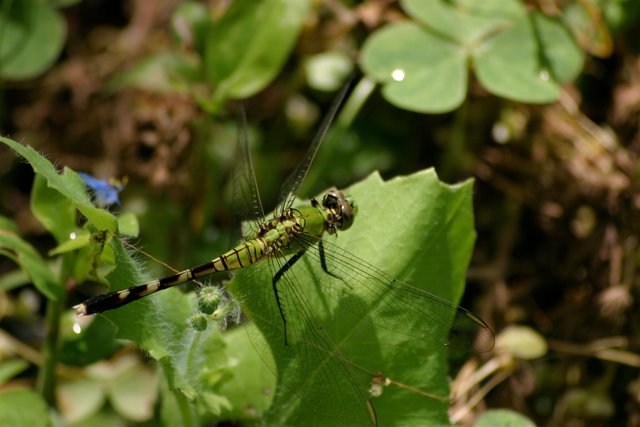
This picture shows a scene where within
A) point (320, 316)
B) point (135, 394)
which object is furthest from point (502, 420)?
point (135, 394)

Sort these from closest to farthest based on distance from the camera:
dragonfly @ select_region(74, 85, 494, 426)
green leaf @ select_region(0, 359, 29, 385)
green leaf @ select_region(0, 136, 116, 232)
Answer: green leaf @ select_region(0, 136, 116, 232) < dragonfly @ select_region(74, 85, 494, 426) < green leaf @ select_region(0, 359, 29, 385)

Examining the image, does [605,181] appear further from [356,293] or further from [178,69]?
[178,69]

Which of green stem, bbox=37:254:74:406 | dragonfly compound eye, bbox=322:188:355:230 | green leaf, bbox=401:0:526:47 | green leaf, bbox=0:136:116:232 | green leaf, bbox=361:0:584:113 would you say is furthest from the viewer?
green leaf, bbox=401:0:526:47

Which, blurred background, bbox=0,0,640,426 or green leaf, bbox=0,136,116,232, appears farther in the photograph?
blurred background, bbox=0,0,640,426

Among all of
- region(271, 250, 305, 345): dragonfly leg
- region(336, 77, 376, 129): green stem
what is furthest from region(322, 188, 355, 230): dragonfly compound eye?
region(336, 77, 376, 129): green stem

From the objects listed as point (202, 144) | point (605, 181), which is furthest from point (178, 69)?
point (605, 181)

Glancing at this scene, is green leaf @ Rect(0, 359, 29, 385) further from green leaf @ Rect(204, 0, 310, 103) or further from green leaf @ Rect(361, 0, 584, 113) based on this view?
green leaf @ Rect(361, 0, 584, 113)

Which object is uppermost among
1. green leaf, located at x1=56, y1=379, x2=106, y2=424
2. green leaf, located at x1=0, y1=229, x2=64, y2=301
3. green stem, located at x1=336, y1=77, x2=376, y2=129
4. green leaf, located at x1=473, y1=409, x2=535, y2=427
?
green leaf, located at x1=0, y1=229, x2=64, y2=301
